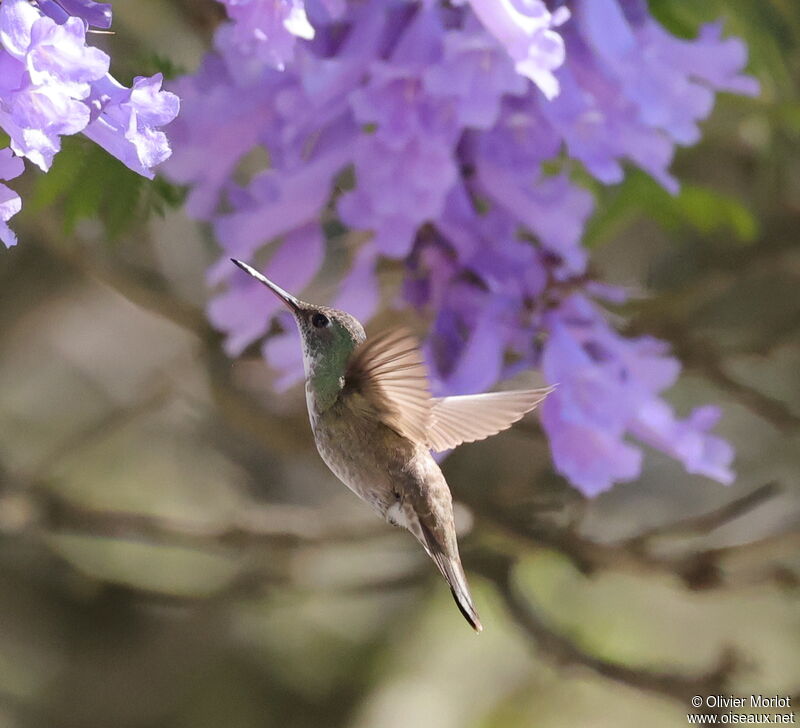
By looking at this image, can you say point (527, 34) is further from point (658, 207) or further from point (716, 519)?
point (716, 519)

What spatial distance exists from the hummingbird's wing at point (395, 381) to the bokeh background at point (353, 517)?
0.44 m

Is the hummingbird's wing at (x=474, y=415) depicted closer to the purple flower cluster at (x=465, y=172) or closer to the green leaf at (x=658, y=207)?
the purple flower cluster at (x=465, y=172)

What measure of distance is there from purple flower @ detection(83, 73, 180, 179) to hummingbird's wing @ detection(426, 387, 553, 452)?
40 cm

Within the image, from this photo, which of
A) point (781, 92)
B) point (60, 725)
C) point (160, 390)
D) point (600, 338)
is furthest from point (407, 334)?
point (60, 725)

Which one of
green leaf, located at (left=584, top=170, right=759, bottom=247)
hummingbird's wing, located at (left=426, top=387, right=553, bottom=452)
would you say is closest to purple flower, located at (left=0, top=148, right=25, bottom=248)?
hummingbird's wing, located at (left=426, top=387, right=553, bottom=452)

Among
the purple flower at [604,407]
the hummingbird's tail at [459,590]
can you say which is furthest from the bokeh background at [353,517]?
the hummingbird's tail at [459,590]

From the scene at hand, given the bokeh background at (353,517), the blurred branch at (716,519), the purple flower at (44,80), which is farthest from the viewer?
the bokeh background at (353,517)

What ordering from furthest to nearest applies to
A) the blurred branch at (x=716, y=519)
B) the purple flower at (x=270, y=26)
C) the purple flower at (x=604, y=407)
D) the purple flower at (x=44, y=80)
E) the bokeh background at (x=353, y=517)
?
the bokeh background at (x=353, y=517) < the blurred branch at (x=716, y=519) < the purple flower at (x=604, y=407) < the purple flower at (x=270, y=26) < the purple flower at (x=44, y=80)

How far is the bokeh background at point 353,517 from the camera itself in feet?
5.33

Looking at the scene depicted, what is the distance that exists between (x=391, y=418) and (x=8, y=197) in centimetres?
45

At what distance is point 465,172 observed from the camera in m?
1.26

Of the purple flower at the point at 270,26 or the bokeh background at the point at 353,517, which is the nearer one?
the purple flower at the point at 270,26

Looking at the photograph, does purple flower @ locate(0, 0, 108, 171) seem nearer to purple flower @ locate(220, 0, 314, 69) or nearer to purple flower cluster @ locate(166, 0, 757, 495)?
purple flower @ locate(220, 0, 314, 69)

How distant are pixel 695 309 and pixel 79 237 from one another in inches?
43.9
